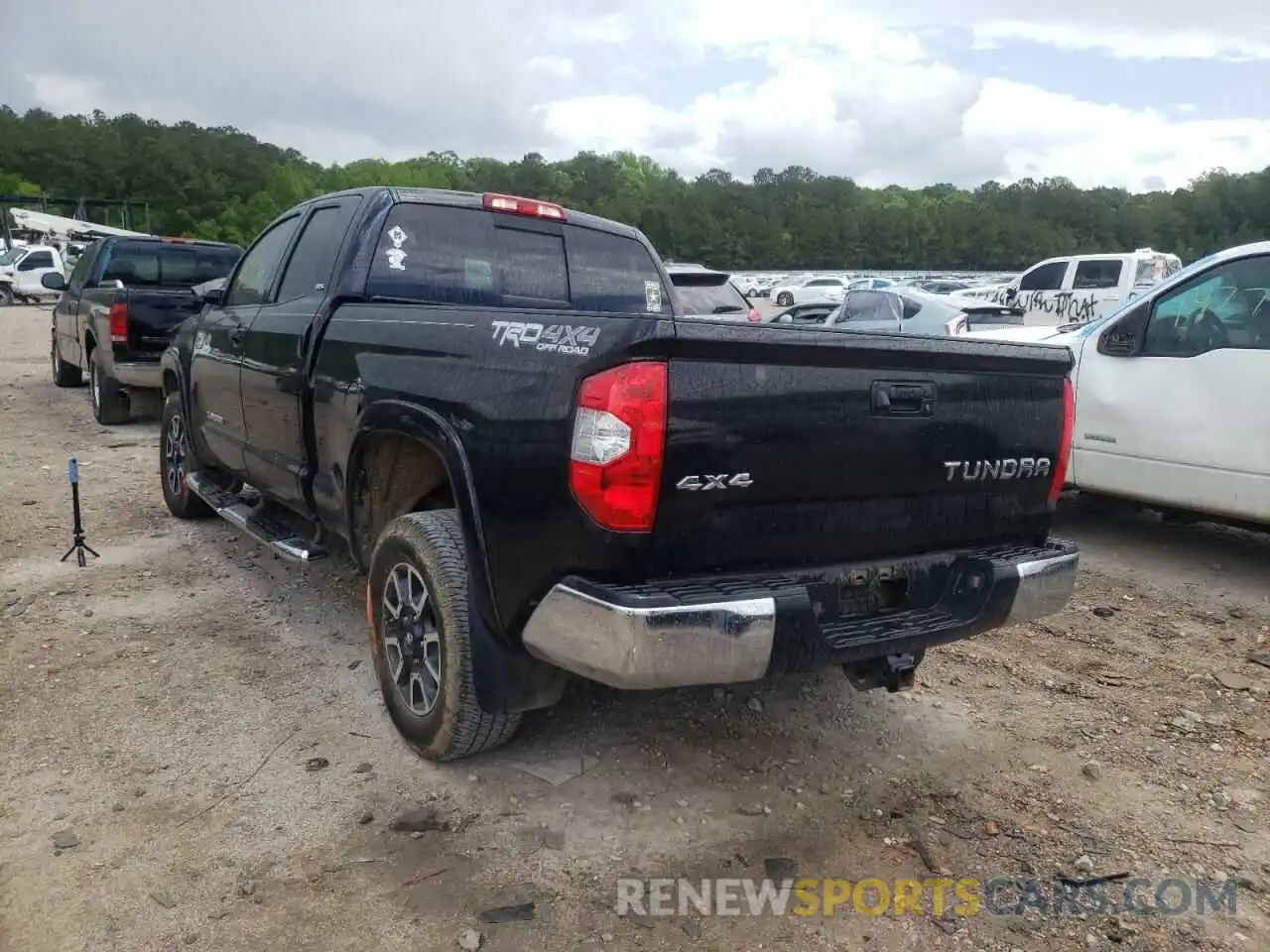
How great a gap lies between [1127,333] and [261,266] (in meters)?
4.82

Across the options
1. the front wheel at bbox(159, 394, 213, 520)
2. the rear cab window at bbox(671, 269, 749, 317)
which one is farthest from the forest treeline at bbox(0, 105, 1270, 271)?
the front wheel at bbox(159, 394, 213, 520)

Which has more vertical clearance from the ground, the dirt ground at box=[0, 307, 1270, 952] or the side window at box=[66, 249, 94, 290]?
the side window at box=[66, 249, 94, 290]

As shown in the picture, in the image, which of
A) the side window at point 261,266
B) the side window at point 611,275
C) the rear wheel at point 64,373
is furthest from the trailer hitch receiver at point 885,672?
the rear wheel at point 64,373

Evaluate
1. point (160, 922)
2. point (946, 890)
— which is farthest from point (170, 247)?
point (946, 890)

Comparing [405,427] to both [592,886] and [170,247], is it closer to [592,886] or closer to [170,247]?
[592,886]

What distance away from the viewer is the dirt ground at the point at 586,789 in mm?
2631

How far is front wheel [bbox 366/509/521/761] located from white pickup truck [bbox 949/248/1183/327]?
16477mm

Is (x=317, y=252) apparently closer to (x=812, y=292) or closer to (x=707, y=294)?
(x=707, y=294)

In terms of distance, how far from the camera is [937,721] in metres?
3.80

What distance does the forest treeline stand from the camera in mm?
78250

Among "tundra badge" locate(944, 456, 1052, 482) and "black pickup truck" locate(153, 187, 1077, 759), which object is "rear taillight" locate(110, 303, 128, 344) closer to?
"black pickup truck" locate(153, 187, 1077, 759)

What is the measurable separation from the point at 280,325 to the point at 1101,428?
4596 millimetres

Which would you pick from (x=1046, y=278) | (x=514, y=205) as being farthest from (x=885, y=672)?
(x=1046, y=278)

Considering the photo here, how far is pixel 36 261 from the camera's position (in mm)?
31391
